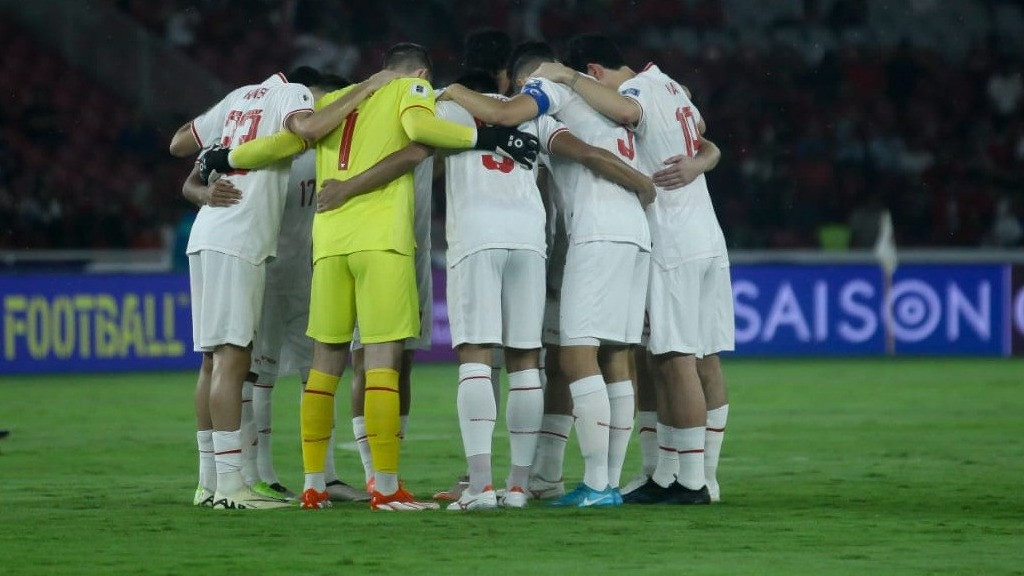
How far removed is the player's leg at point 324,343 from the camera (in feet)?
25.9

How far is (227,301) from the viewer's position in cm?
806

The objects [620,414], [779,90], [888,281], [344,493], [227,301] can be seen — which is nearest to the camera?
[227,301]

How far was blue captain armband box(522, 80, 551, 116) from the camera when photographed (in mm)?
7953

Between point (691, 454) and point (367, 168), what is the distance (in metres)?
2.03

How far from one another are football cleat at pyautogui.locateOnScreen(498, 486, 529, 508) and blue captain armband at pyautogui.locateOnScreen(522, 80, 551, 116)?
1.75 m

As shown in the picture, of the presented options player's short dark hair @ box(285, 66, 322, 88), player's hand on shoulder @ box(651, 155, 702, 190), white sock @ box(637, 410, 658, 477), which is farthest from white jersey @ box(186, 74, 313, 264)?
white sock @ box(637, 410, 658, 477)

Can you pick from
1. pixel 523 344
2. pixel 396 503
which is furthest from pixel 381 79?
pixel 396 503

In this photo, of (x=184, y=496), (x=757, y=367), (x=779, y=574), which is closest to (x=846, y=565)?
(x=779, y=574)

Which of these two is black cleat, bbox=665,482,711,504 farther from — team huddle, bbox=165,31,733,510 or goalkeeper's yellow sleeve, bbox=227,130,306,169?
goalkeeper's yellow sleeve, bbox=227,130,306,169

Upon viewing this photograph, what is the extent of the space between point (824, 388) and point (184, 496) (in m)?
8.58

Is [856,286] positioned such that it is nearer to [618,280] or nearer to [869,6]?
[869,6]

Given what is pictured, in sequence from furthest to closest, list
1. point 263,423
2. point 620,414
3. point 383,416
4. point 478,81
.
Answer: point 263,423 → point 478,81 → point 620,414 → point 383,416

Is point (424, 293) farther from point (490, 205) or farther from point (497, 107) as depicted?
point (497, 107)

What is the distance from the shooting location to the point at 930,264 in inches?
792
